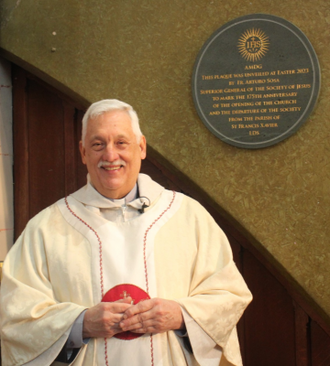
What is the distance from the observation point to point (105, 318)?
1.87 m

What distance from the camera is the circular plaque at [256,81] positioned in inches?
107

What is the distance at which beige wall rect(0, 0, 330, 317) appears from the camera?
8.91ft

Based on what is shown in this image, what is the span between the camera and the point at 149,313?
6.21 ft

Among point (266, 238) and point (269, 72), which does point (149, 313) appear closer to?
point (266, 238)

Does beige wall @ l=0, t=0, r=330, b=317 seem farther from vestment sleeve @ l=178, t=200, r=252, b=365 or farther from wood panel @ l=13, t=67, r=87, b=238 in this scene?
vestment sleeve @ l=178, t=200, r=252, b=365

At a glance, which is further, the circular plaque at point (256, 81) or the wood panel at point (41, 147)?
the wood panel at point (41, 147)

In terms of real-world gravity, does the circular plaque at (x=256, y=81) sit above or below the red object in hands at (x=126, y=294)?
above

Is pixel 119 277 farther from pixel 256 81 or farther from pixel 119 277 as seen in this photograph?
pixel 256 81

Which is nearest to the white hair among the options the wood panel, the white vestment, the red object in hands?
the white vestment

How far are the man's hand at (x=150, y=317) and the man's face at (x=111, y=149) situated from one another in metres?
0.55

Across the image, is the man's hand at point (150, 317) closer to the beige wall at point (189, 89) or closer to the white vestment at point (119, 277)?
the white vestment at point (119, 277)

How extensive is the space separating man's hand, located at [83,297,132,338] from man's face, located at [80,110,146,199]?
0.53m

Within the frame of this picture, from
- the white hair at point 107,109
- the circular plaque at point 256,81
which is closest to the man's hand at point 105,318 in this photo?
the white hair at point 107,109

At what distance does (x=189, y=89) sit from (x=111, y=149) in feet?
3.16
